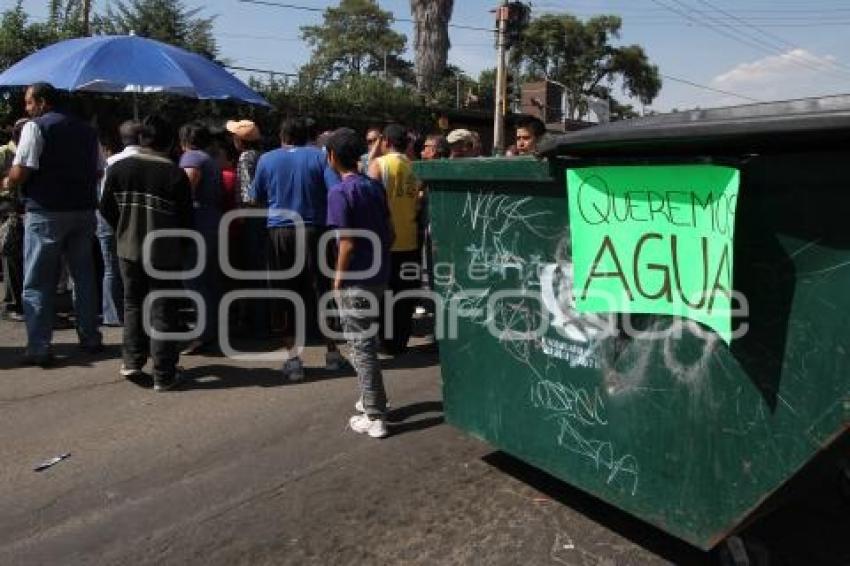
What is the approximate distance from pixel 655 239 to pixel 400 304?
374 cm

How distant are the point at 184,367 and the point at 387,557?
10.4ft

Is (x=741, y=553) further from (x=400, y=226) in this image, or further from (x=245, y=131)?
(x=245, y=131)

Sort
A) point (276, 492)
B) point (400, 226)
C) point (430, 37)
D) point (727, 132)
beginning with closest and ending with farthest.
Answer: point (727, 132), point (276, 492), point (400, 226), point (430, 37)

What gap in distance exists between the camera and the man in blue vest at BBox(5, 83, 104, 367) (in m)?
5.51

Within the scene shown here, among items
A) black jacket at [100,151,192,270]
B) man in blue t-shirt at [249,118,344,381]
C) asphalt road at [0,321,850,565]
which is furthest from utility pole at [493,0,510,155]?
asphalt road at [0,321,850,565]

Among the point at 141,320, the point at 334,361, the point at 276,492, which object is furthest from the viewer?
the point at 334,361

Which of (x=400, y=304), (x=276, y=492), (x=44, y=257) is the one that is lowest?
(x=276, y=492)

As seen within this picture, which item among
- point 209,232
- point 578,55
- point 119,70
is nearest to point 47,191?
point 209,232

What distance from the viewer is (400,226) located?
6148 millimetres

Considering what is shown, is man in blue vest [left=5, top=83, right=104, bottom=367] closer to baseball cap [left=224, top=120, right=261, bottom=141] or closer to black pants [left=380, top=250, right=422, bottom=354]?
baseball cap [left=224, top=120, right=261, bottom=141]

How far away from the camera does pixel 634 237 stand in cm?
282

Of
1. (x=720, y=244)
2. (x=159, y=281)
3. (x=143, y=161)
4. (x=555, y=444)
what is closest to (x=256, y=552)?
(x=555, y=444)

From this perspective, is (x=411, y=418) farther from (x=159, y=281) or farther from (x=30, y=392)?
(x=30, y=392)

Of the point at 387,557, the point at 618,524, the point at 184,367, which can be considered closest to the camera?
the point at 387,557
